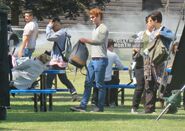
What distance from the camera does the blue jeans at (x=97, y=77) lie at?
15.6 m

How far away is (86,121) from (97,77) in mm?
2067

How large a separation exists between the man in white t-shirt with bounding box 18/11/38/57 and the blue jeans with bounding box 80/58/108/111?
9.25 feet

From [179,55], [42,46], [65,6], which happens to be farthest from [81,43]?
[42,46]

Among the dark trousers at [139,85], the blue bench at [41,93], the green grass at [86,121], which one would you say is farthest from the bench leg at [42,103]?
the dark trousers at [139,85]

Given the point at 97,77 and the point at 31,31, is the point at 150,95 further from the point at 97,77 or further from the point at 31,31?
the point at 31,31

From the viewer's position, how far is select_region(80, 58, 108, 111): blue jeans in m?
15.6

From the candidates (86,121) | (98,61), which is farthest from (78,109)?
(86,121)

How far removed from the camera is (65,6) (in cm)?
2109

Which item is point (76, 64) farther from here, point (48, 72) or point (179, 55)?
point (179, 55)

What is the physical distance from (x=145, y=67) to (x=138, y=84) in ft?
2.78

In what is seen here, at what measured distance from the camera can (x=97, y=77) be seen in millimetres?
15695

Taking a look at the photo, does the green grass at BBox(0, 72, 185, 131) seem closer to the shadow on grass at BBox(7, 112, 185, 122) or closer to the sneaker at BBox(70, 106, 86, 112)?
the shadow on grass at BBox(7, 112, 185, 122)

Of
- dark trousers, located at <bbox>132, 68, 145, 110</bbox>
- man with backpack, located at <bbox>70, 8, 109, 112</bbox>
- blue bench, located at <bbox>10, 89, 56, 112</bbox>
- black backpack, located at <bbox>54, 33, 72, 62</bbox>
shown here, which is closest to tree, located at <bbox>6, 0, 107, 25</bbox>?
black backpack, located at <bbox>54, 33, 72, 62</bbox>

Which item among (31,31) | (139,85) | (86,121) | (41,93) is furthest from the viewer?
(31,31)
